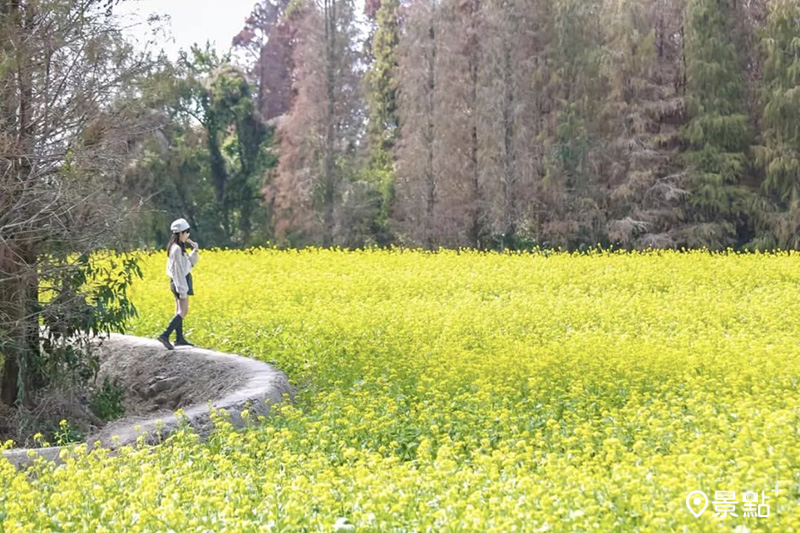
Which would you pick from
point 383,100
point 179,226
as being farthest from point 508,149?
point 179,226

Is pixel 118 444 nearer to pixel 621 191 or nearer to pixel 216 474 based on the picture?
pixel 216 474

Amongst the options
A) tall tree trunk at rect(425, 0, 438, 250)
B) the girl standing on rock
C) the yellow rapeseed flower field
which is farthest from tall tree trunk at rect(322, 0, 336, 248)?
the girl standing on rock

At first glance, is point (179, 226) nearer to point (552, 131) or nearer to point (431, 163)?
point (431, 163)

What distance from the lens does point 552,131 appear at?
101ft

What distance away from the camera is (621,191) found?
29.0 m

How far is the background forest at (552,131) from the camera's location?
28.9 m

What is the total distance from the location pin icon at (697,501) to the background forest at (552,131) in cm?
2361

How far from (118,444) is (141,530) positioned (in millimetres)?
2819

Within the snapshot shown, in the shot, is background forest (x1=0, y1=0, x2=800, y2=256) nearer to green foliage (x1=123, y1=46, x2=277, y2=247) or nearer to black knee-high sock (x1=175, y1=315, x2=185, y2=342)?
green foliage (x1=123, y1=46, x2=277, y2=247)

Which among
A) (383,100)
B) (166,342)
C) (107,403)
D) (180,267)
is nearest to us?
(107,403)

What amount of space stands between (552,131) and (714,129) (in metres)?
4.56

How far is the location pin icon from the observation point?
5293 millimetres

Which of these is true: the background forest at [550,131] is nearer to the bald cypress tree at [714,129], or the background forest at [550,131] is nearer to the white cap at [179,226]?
the bald cypress tree at [714,129]

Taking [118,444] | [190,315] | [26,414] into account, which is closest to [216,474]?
[118,444]
